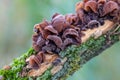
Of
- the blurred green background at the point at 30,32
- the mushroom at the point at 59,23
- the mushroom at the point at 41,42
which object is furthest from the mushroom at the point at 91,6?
the blurred green background at the point at 30,32

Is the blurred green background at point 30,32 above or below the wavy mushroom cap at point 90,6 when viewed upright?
above

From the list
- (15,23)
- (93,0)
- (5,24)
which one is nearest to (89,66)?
(15,23)

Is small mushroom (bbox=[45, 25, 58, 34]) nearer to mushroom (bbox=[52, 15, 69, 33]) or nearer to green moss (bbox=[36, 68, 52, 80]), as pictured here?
mushroom (bbox=[52, 15, 69, 33])

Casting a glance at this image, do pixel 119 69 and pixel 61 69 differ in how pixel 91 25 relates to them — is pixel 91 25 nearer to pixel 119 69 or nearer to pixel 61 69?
pixel 61 69

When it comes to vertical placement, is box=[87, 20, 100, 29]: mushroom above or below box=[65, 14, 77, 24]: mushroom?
below

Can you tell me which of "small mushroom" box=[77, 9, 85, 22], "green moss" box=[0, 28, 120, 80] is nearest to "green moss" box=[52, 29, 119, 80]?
"green moss" box=[0, 28, 120, 80]

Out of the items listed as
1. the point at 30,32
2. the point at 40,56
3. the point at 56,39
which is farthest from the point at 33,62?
the point at 30,32

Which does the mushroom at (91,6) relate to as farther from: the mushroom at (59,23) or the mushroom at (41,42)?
the mushroom at (41,42)
